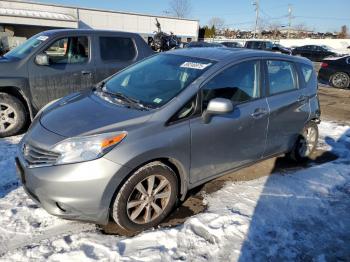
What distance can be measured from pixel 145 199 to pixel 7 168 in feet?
7.33

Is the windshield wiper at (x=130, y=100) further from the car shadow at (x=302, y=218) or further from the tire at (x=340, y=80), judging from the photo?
the tire at (x=340, y=80)

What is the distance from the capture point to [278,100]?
4340 millimetres

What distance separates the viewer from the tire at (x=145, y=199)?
3039 millimetres

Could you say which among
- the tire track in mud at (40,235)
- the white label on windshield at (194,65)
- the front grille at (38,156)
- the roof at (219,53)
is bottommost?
the tire track in mud at (40,235)

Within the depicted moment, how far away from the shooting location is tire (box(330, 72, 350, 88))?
1397 cm

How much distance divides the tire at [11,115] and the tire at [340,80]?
12.8 m

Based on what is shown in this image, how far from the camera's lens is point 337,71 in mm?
14203

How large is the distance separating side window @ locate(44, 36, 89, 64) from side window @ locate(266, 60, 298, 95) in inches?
141

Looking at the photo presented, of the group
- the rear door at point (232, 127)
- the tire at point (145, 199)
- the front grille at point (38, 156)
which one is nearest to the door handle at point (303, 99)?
the rear door at point (232, 127)

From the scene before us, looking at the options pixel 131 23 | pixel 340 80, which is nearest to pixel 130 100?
pixel 340 80

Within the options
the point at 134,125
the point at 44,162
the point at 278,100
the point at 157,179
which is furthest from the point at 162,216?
the point at 278,100

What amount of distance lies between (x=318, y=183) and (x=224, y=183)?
1.28 meters

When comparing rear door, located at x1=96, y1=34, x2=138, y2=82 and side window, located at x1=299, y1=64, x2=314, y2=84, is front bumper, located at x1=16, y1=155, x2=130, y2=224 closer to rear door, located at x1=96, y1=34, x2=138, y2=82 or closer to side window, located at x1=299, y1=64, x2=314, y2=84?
side window, located at x1=299, y1=64, x2=314, y2=84

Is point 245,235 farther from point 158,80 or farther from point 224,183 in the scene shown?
point 158,80
